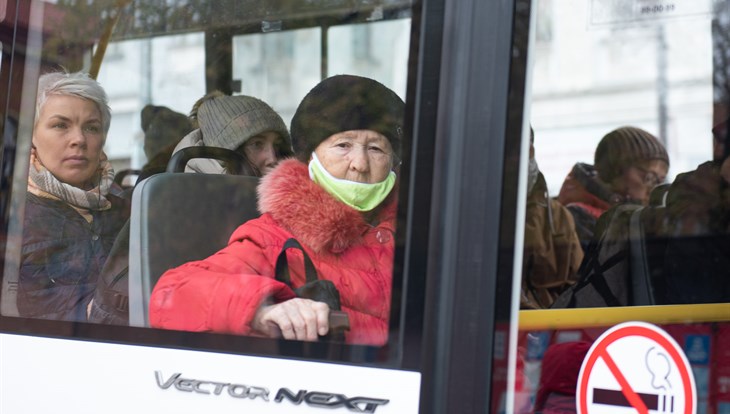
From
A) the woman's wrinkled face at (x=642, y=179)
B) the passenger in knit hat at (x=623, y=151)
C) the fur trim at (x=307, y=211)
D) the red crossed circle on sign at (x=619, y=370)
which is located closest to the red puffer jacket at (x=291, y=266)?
the fur trim at (x=307, y=211)

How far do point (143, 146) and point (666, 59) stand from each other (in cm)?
206

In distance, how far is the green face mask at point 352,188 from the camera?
78.1 inches

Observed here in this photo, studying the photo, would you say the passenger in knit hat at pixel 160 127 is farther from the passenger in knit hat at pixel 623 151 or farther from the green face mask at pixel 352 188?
the passenger in knit hat at pixel 623 151

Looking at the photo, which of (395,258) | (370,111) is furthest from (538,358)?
(370,111)

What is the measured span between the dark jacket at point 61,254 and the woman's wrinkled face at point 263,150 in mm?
361

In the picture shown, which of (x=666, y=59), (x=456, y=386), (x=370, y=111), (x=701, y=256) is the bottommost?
(x=456, y=386)

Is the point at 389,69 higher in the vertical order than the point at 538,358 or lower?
higher

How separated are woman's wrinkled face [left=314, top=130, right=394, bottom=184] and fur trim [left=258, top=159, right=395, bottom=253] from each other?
59mm

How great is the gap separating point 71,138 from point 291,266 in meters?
0.93

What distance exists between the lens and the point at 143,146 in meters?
2.79

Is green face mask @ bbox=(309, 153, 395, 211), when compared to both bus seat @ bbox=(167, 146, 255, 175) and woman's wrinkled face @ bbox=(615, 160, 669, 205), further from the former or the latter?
woman's wrinkled face @ bbox=(615, 160, 669, 205)

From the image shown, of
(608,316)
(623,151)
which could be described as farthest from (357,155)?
(623,151)

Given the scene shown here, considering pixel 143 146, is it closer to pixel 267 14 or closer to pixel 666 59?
pixel 267 14

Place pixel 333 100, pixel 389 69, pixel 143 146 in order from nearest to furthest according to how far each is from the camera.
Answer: pixel 389 69 → pixel 333 100 → pixel 143 146
